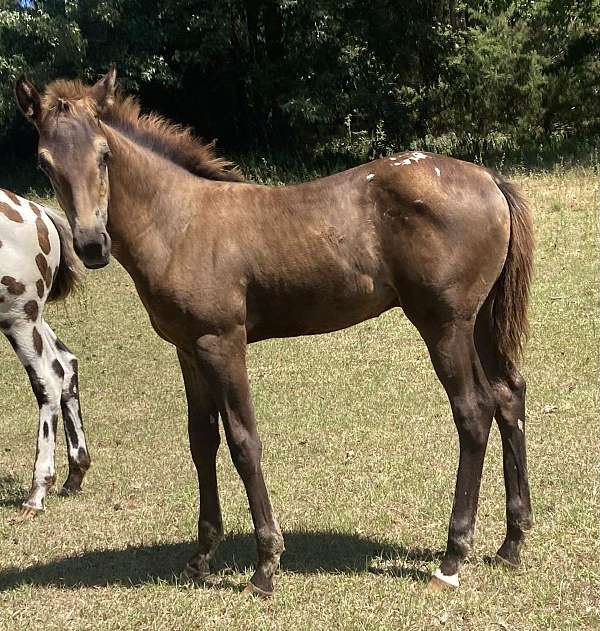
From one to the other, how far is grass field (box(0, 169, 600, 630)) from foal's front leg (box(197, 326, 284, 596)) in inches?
8.4

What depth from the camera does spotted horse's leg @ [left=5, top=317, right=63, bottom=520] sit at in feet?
22.2

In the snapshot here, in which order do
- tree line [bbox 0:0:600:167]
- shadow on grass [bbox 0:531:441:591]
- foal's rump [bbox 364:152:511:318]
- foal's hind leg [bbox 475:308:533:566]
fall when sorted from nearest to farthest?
foal's rump [bbox 364:152:511:318]
foal's hind leg [bbox 475:308:533:566]
shadow on grass [bbox 0:531:441:591]
tree line [bbox 0:0:600:167]

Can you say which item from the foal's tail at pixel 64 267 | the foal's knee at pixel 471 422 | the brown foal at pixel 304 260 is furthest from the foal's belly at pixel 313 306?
the foal's tail at pixel 64 267

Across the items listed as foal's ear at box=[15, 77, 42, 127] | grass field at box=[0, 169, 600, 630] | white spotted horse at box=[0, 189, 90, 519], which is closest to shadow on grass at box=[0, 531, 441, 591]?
grass field at box=[0, 169, 600, 630]

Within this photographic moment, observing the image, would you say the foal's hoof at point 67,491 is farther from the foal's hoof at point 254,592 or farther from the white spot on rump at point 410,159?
the white spot on rump at point 410,159

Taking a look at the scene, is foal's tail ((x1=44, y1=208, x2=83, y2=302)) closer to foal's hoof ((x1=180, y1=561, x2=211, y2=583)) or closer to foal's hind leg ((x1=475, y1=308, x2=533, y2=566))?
foal's hoof ((x1=180, y1=561, x2=211, y2=583))

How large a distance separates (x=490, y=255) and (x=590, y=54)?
2175 centimetres

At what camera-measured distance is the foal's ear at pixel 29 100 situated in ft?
14.2

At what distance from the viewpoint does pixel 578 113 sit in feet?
79.9

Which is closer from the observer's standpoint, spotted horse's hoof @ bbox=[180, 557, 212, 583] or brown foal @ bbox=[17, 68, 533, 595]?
brown foal @ bbox=[17, 68, 533, 595]

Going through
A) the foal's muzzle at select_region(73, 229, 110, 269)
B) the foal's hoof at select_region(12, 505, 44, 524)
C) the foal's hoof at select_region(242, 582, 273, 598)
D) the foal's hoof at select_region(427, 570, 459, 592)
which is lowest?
the foal's hoof at select_region(12, 505, 44, 524)

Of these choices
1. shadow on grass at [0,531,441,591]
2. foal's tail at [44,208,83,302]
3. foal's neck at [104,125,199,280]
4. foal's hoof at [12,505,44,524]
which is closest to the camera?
foal's neck at [104,125,199,280]

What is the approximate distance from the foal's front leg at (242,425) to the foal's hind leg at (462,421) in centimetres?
91

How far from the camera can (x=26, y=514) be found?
645 centimetres
